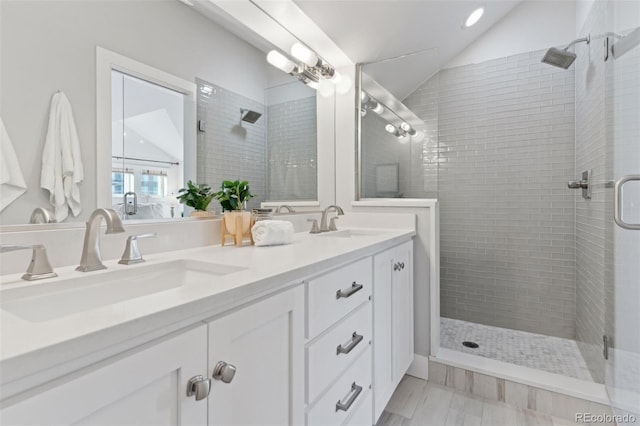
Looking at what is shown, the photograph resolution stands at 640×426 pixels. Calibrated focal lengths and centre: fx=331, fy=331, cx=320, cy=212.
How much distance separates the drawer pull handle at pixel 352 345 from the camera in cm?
111

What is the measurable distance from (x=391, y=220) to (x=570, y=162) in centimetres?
149

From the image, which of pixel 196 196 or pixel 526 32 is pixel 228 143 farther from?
pixel 526 32

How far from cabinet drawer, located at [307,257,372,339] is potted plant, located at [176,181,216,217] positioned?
58cm

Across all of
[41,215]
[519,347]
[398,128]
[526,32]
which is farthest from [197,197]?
[526,32]

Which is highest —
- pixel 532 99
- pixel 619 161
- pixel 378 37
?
pixel 378 37

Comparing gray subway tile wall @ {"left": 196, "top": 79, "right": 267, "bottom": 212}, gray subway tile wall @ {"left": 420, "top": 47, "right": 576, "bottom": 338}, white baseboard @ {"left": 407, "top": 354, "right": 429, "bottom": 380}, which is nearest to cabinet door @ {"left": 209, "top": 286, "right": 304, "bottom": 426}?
gray subway tile wall @ {"left": 196, "top": 79, "right": 267, "bottom": 212}

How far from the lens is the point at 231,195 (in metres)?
1.39

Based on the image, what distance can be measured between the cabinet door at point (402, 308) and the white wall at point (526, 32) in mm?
1872

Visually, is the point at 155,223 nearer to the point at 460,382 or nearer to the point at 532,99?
the point at 460,382

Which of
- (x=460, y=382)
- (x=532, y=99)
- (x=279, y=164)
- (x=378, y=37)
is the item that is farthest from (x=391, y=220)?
(x=532, y=99)

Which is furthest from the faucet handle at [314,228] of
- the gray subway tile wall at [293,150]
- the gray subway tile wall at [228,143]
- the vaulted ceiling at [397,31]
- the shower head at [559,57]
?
the shower head at [559,57]

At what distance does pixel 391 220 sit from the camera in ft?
6.84

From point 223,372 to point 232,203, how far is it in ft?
2.78

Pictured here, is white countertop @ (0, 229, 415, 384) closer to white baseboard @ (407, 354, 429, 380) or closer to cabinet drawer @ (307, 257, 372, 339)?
cabinet drawer @ (307, 257, 372, 339)
